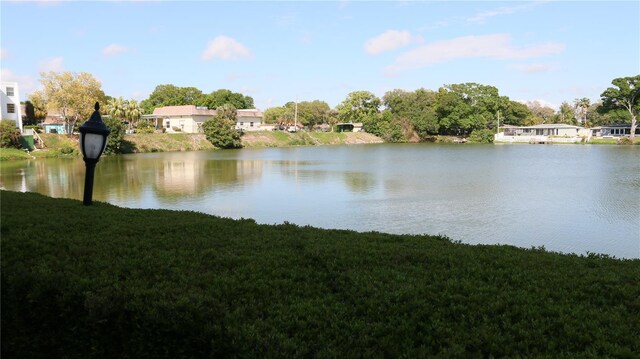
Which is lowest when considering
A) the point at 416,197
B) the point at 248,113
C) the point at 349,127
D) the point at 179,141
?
the point at 416,197

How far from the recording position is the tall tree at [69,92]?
49.7 meters

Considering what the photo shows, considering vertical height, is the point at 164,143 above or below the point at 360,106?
below

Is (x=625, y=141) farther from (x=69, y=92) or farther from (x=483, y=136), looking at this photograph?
(x=69, y=92)

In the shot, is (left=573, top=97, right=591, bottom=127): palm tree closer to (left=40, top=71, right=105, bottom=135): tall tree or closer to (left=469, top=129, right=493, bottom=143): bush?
(left=469, top=129, right=493, bottom=143): bush

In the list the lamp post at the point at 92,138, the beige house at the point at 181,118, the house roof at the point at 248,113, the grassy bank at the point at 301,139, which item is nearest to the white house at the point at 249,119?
the house roof at the point at 248,113

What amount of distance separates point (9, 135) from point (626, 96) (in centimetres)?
8111

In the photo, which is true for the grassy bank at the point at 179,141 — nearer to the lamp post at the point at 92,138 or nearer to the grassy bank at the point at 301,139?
the grassy bank at the point at 301,139

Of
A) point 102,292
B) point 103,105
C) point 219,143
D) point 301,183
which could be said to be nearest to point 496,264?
point 102,292

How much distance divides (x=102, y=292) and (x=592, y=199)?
18843 millimetres

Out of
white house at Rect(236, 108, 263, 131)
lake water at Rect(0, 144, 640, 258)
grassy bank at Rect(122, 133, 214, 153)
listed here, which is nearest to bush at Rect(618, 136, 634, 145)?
lake water at Rect(0, 144, 640, 258)

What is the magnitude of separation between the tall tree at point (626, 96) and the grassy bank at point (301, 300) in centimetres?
7924

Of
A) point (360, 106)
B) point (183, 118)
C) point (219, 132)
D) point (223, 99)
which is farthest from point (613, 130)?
point (183, 118)

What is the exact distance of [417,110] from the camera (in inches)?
3275

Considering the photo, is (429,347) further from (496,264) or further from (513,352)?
(496,264)
